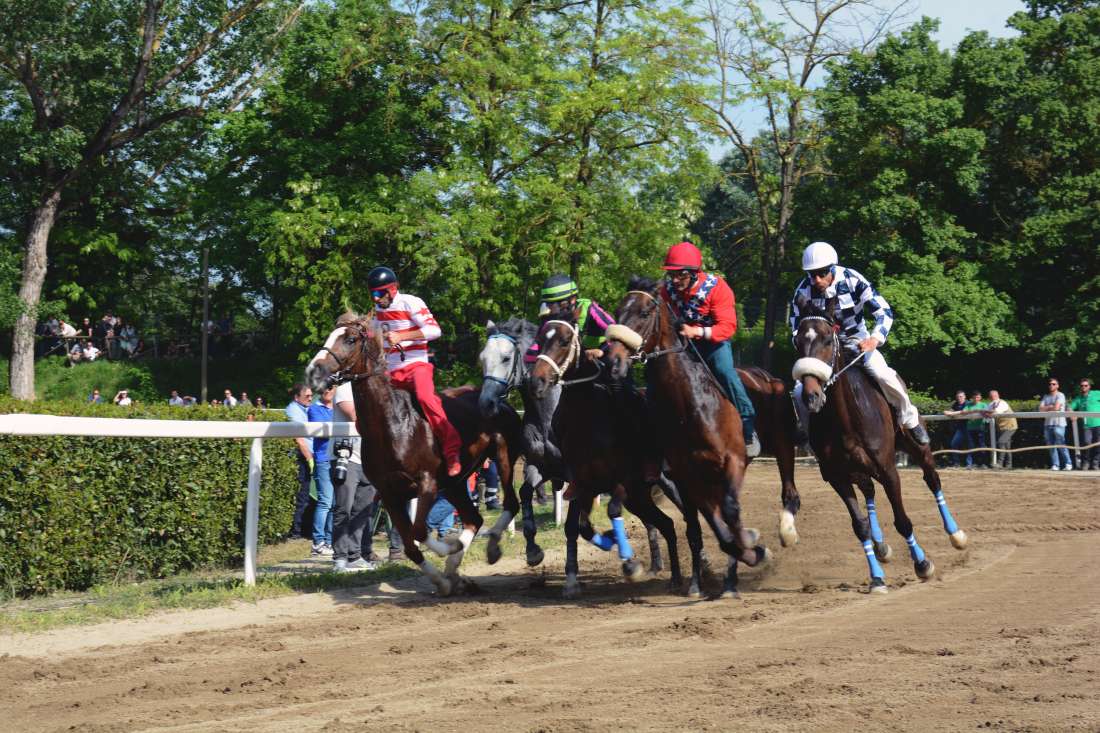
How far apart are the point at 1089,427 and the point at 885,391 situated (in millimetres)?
15817

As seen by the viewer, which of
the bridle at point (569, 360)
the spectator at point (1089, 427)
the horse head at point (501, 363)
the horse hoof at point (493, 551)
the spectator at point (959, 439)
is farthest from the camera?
the spectator at point (959, 439)

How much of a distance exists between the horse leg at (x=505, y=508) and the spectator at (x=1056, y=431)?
15667 millimetres

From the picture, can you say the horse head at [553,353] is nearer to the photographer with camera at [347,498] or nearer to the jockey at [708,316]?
the jockey at [708,316]

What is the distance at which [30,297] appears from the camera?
111 ft

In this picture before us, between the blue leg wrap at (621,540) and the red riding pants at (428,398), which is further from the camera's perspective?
the red riding pants at (428,398)

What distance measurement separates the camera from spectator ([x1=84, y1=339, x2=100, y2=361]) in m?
38.8

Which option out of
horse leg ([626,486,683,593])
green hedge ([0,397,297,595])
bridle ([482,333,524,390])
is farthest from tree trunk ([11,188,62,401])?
horse leg ([626,486,683,593])

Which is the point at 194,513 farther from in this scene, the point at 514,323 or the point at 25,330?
the point at 25,330

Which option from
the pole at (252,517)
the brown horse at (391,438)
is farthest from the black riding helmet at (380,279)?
the pole at (252,517)

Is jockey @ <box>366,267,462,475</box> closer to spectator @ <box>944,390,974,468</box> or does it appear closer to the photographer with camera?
the photographer with camera

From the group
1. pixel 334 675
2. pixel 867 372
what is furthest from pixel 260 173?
pixel 334 675

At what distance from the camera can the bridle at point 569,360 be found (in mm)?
9133

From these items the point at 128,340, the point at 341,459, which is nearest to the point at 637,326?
the point at 341,459

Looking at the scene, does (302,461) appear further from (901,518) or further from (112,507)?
(901,518)
